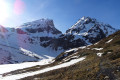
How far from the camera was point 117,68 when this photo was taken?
1927 centimetres

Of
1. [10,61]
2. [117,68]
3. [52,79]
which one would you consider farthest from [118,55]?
[10,61]

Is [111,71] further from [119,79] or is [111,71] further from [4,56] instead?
[4,56]

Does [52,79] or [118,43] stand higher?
[118,43]

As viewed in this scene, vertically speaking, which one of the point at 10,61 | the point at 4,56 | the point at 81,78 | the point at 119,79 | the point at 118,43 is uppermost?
the point at 4,56

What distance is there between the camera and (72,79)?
20.4 meters

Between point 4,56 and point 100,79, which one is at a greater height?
point 4,56

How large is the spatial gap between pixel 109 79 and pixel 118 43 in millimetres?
28340

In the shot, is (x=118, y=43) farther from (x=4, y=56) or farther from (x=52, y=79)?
(x=4, y=56)

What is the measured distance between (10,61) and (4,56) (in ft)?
61.9

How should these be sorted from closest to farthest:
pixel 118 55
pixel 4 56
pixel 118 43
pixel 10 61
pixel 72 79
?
pixel 72 79 < pixel 118 55 < pixel 118 43 < pixel 10 61 < pixel 4 56

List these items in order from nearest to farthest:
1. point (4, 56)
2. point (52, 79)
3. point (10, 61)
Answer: point (52, 79) → point (10, 61) → point (4, 56)

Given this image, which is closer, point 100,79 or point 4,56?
point 100,79

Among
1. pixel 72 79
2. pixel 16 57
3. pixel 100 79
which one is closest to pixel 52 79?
pixel 72 79

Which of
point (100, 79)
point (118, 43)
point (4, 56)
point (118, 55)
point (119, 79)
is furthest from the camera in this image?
point (4, 56)
